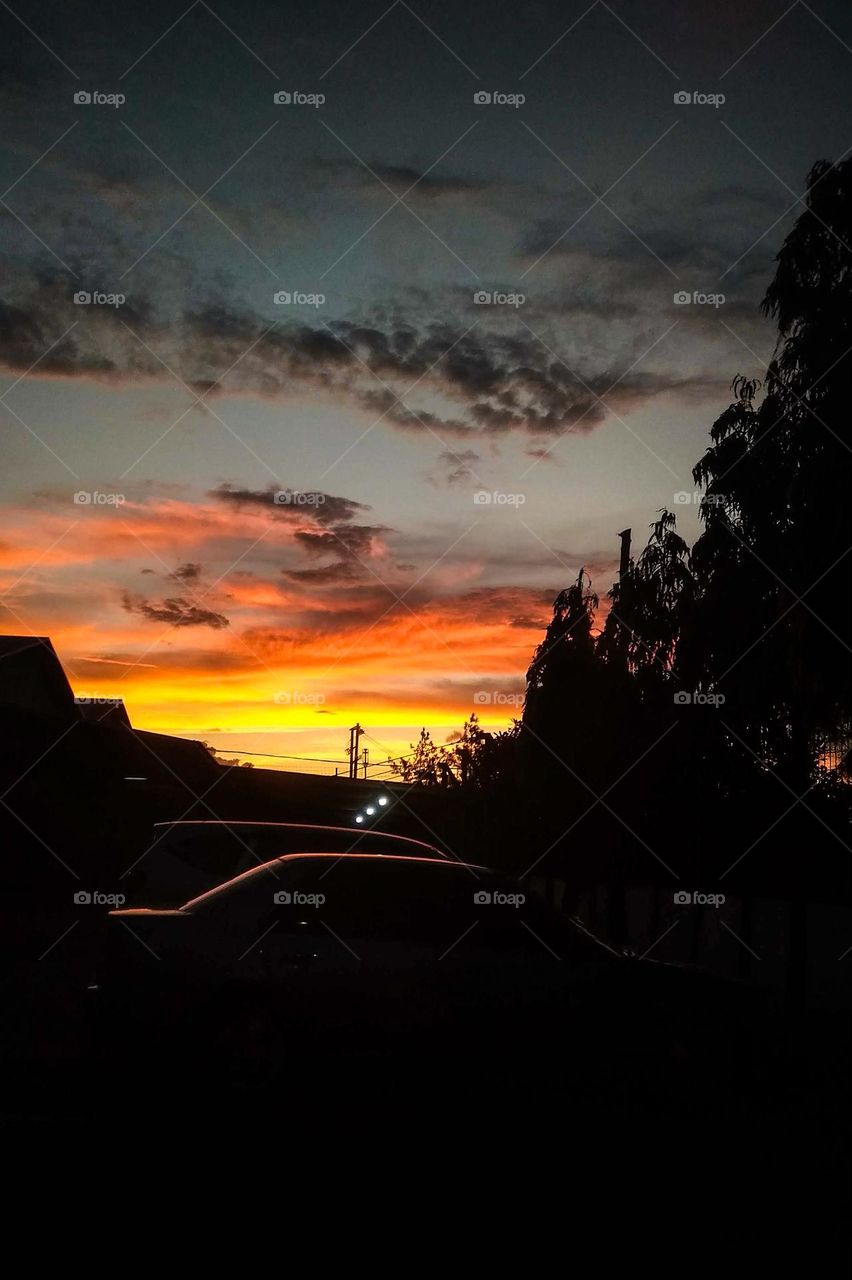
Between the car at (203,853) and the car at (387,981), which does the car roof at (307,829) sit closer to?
the car at (203,853)

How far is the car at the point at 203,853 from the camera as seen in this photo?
38.2ft

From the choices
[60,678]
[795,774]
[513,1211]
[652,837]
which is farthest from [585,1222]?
[60,678]

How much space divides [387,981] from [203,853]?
5050 millimetres

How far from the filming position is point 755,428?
14.2 metres

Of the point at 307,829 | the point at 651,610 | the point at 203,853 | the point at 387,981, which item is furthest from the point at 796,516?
the point at 651,610

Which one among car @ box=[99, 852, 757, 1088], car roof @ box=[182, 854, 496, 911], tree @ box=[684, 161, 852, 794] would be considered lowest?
car @ box=[99, 852, 757, 1088]

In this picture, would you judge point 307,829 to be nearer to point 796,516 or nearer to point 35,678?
point 796,516

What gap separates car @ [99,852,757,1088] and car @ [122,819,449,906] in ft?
9.85

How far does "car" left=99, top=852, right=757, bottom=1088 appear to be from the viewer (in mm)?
7367

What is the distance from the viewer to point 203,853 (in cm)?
1233

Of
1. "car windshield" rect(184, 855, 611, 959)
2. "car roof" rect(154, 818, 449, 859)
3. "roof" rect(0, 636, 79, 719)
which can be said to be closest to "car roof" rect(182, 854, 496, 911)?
"car windshield" rect(184, 855, 611, 959)

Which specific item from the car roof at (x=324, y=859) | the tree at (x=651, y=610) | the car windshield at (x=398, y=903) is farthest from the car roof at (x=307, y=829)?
the tree at (x=651, y=610)

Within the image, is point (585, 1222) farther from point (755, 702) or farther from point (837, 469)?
point (755, 702)

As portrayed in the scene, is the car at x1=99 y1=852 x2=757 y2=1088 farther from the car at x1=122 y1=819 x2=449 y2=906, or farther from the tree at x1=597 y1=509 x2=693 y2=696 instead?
the tree at x1=597 y1=509 x2=693 y2=696
